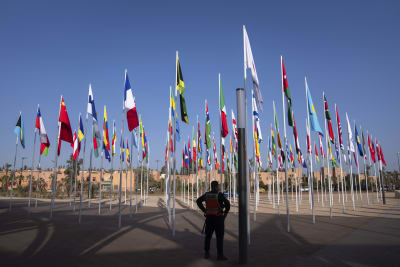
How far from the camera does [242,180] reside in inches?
259

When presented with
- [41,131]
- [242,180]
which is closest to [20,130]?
[41,131]

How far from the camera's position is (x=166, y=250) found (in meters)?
7.75

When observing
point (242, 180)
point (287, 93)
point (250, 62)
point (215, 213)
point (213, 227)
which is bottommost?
point (213, 227)

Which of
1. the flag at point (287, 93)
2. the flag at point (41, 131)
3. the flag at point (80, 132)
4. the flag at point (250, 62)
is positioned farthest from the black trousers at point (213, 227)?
the flag at point (41, 131)

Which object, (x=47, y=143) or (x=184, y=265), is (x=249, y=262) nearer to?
(x=184, y=265)

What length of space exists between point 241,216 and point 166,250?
2631mm

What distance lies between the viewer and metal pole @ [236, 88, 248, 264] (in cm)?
627

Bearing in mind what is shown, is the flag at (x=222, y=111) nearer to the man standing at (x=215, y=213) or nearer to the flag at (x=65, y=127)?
the man standing at (x=215, y=213)

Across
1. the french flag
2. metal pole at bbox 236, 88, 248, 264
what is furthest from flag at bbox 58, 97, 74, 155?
metal pole at bbox 236, 88, 248, 264

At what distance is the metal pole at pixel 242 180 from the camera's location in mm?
6266

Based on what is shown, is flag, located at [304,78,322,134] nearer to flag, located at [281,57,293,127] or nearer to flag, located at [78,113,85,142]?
flag, located at [281,57,293,127]

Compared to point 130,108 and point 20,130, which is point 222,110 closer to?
point 130,108

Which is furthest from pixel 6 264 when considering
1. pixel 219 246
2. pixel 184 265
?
pixel 219 246

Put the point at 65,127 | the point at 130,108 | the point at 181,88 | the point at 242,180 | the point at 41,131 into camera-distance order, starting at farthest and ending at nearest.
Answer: the point at 41,131 → the point at 65,127 → the point at 130,108 → the point at 181,88 → the point at 242,180
